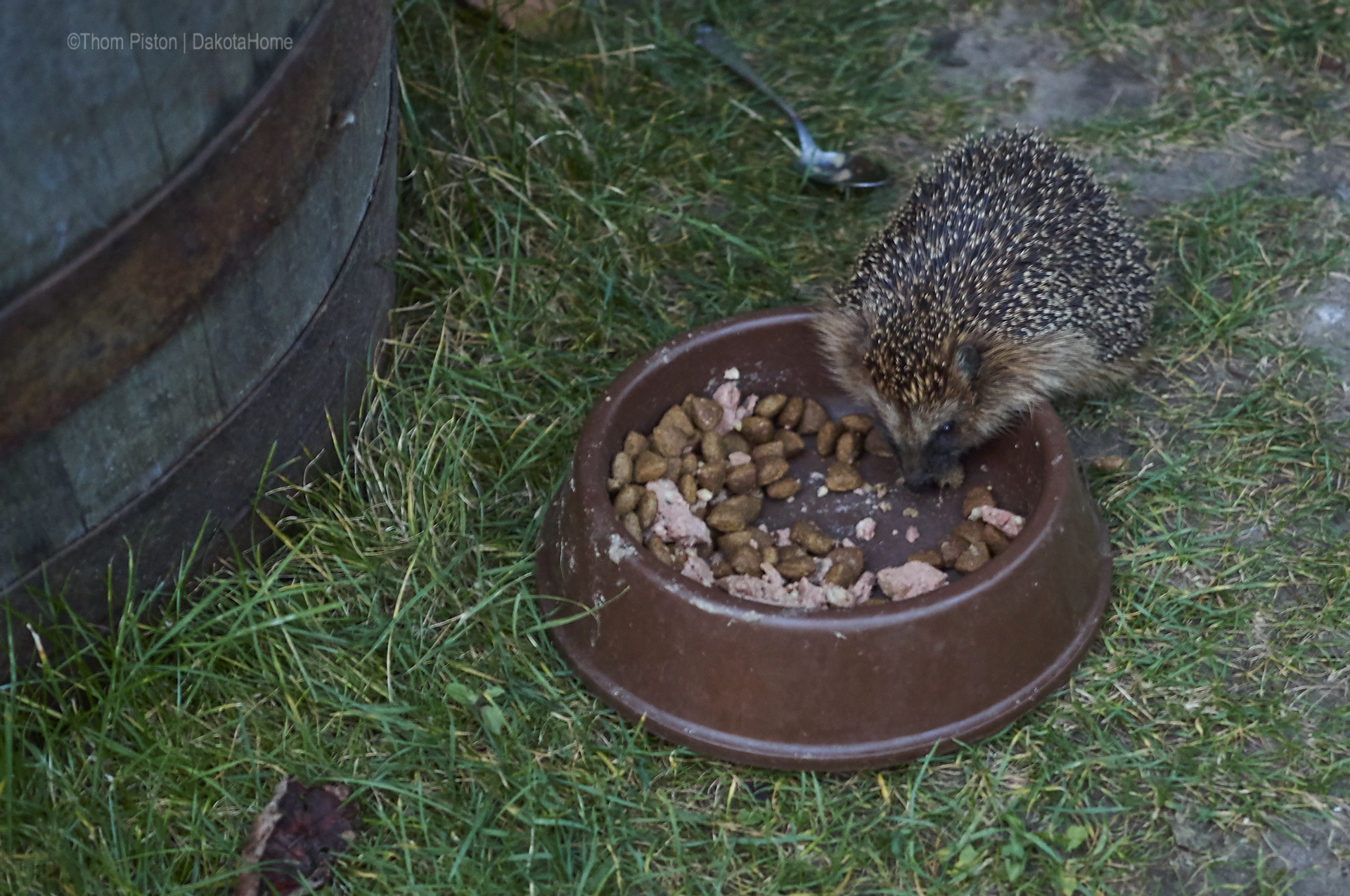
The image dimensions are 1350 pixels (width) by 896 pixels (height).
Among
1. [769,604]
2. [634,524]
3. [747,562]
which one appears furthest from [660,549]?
[769,604]

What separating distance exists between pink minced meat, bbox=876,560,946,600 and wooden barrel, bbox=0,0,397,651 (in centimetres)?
139

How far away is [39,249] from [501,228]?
1.70 meters

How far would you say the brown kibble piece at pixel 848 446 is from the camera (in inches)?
143

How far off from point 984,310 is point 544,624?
1375 mm

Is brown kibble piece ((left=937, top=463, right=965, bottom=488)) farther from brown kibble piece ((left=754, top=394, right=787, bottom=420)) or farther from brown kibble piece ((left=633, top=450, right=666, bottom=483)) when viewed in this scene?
brown kibble piece ((left=633, top=450, right=666, bottom=483))

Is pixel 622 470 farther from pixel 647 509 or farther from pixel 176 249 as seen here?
pixel 176 249

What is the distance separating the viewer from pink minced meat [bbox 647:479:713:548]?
10.8 feet

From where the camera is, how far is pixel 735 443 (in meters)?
3.56

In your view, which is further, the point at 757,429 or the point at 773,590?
the point at 757,429

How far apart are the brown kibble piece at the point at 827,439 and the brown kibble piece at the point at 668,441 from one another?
0.44 meters

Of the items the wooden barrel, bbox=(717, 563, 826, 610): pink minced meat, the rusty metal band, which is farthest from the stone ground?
the rusty metal band

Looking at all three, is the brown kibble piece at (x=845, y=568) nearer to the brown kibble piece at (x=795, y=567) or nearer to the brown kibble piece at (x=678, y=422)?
the brown kibble piece at (x=795, y=567)

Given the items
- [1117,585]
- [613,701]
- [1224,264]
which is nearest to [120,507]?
[613,701]

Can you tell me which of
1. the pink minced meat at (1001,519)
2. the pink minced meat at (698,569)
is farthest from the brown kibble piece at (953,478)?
the pink minced meat at (698,569)
